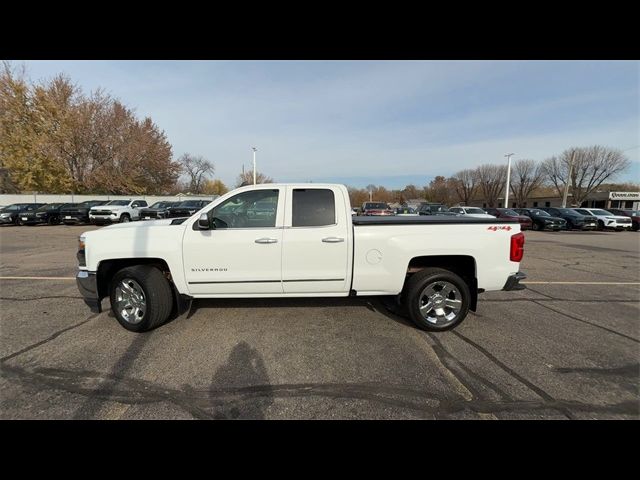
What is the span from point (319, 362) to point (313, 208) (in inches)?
75.5

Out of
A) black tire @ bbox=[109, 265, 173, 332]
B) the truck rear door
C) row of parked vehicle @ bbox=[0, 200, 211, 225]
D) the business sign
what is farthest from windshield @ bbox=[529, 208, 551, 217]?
the business sign

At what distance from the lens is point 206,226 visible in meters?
3.66

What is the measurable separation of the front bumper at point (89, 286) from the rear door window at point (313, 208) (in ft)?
9.06

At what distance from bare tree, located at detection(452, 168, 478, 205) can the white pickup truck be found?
84.3m

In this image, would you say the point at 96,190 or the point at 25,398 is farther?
the point at 96,190

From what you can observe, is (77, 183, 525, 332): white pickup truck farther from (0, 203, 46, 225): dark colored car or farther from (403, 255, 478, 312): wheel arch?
(0, 203, 46, 225): dark colored car

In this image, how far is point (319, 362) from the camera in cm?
314

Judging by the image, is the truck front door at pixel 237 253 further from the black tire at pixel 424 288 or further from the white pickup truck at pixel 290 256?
the black tire at pixel 424 288

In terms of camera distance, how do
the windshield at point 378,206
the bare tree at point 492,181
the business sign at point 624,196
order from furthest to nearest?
the bare tree at point 492,181 → the business sign at point 624,196 → the windshield at point 378,206

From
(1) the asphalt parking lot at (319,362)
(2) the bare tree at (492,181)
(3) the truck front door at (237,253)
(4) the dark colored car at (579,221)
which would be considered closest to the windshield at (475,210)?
(4) the dark colored car at (579,221)

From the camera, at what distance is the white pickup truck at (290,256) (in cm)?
376
